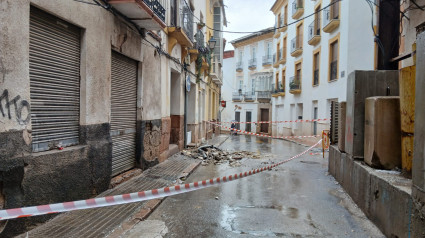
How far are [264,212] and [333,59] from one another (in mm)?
13744

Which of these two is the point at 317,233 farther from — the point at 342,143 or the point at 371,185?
the point at 342,143

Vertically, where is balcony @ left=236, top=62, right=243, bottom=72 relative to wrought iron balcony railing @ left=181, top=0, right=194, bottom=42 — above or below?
above

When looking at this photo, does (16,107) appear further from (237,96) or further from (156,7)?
(237,96)

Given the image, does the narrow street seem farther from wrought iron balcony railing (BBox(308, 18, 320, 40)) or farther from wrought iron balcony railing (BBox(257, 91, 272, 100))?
wrought iron balcony railing (BBox(257, 91, 272, 100))

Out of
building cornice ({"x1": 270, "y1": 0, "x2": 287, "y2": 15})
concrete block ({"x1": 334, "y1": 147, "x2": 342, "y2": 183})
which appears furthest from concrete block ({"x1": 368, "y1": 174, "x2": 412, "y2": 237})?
building cornice ({"x1": 270, "y1": 0, "x2": 287, "y2": 15})

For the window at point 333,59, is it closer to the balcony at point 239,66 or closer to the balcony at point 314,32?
the balcony at point 314,32

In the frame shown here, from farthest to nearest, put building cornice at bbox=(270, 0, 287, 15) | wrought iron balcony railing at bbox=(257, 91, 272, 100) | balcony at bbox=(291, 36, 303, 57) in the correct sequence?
wrought iron balcony railing at bbox=(257, 91, 272, 100) → building cornice at bbox=(270, 0, 287, 15) → balcony at bbox=(291, 36, 303, 57)

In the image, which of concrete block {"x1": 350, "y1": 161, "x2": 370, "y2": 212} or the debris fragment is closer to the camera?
concrete block {"x1": 350, "y1": 161, "x2": 370, "y2": 212}

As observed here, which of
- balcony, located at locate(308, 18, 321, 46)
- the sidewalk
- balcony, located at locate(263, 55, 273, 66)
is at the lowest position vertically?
the sidewalk

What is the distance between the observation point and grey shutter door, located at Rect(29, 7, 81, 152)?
13.2ft

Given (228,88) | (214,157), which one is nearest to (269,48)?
(228,88)

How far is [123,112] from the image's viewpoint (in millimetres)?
6785

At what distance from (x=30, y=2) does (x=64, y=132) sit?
1910 millimetres

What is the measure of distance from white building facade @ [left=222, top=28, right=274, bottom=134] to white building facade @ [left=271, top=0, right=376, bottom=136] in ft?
14.0
